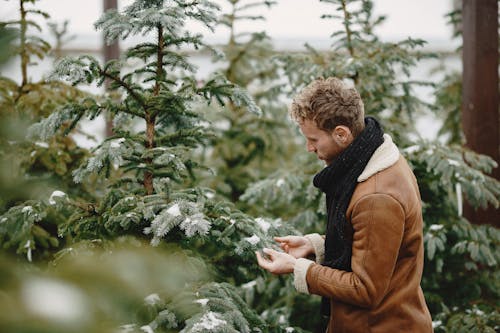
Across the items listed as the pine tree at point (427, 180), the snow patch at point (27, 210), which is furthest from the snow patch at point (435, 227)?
the snow patch at point (27, 210)

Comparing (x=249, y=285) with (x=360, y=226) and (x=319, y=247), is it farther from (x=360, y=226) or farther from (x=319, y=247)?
(x=360, y=226)

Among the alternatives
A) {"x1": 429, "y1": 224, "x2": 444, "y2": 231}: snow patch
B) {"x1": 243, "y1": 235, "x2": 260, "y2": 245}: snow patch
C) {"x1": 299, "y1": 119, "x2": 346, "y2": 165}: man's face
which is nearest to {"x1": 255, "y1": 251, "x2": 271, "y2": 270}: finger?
{"x1": 243, "y1": 235, "x2": 260, "y2": 245}: snow patch

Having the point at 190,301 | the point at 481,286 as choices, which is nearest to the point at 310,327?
the point at 481,286

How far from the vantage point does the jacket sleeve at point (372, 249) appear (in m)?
1.76

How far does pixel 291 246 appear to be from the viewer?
2.32m

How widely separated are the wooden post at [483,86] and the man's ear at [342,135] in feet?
7.43

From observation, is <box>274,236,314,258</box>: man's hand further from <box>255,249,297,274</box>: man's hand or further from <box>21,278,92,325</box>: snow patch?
<box>21,278,92,325</box>: snow patch

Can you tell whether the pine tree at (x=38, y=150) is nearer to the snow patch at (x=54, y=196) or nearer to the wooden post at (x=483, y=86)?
the snow patch at (x=54, y=196)

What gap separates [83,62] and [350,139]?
1236 mm

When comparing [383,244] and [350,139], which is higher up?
[350,139]

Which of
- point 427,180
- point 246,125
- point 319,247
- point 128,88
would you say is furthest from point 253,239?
point 246,125

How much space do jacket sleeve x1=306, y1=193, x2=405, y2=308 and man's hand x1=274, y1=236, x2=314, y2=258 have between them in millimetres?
429

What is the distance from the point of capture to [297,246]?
2309mm

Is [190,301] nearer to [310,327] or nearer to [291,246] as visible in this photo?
[291,246]
